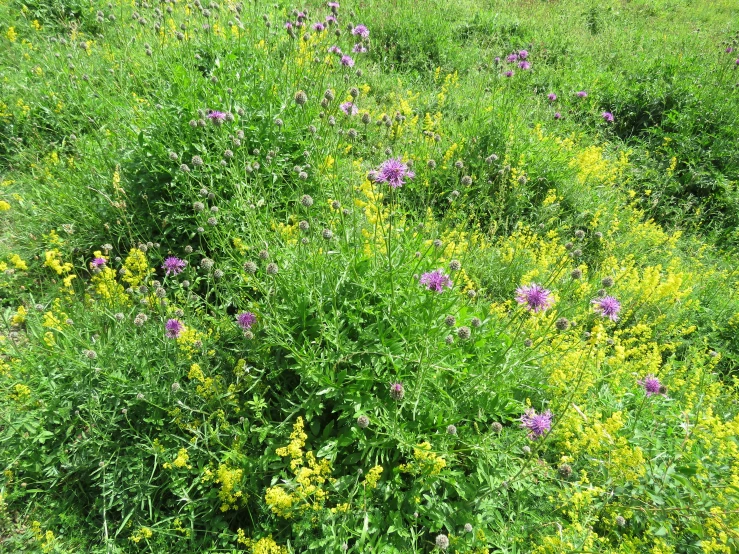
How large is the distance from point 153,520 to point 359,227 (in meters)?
2.29

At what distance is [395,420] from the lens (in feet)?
7.52

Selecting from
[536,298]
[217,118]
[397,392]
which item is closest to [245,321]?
[397,392]

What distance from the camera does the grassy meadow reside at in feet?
7.67

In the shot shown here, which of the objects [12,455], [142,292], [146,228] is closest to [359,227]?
[142,292]

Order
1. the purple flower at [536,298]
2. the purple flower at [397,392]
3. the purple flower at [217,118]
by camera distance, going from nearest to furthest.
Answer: the purple flower at [397,392] → the purple flower at [536,298] → the purple flower at [217,118]

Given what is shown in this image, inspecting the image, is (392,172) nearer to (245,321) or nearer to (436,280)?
(436,280)

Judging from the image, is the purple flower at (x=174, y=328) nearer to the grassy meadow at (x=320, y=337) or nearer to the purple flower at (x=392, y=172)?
the grassy meadow at (x=320, y=337)

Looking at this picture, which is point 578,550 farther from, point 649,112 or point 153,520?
point 649,112

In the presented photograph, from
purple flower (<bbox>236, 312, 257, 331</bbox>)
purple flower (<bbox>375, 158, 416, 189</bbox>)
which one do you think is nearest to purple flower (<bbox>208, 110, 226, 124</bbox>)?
purple flower (<bbox>375, 158, 416, 189</bbox>)

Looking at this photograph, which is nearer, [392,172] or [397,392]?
[397,392]

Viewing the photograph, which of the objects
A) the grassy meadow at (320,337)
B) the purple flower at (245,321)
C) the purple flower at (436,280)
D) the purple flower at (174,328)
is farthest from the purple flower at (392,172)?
the purple flower at (174,328)

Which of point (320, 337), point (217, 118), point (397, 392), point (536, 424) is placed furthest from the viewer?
point (217, 118)

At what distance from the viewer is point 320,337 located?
8.46 ft

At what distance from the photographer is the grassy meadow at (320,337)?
234 cm
